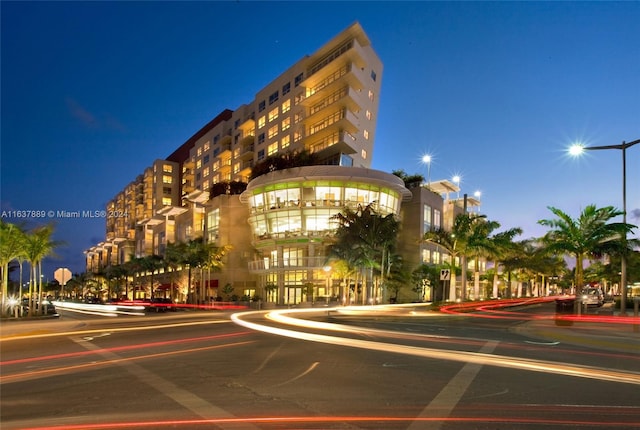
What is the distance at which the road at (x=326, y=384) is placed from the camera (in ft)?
21.1

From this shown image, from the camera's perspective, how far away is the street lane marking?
6.12 meters

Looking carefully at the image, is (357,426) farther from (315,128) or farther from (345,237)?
(315,128)

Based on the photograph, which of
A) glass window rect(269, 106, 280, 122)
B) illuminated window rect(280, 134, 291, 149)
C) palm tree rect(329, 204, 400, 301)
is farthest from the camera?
glass window rect(269, 106, 280, 122)

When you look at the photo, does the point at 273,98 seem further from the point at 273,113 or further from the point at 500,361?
the point at 500,361

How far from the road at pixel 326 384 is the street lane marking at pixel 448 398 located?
0.06 ft

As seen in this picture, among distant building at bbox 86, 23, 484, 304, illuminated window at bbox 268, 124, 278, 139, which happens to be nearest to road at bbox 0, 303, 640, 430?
distant building at bbox 86, 23, 484, 304

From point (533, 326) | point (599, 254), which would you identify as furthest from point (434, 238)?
point (533, 326)

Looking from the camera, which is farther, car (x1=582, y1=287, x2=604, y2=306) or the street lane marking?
car (x1=582, y1=287, x2=604, y2=306)

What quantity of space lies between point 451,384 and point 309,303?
4241 cm

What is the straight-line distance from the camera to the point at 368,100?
71875 millimetres

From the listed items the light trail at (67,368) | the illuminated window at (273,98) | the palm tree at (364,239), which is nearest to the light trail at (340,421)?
the light trail at (67,368)

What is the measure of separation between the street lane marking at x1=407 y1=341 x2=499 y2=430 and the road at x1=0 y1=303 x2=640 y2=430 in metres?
0.02

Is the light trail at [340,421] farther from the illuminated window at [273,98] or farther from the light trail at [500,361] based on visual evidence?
the illuminated window at [273,98]

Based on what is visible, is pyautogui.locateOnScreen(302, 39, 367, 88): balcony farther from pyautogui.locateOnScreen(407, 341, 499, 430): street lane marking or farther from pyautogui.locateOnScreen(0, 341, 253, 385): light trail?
pyautogui.locateOnScreen(407, 341, 499, 430): street lane marking
